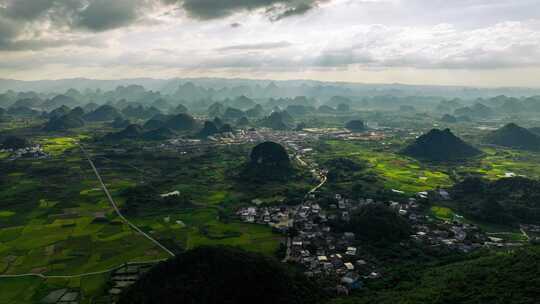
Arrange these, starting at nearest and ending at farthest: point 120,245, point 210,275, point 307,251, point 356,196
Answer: point 210,275
point 307,251
point 120,245
point 356,196

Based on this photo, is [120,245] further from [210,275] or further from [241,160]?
[241,160]

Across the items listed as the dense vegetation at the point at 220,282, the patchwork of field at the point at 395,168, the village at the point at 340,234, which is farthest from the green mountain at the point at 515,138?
the dense vegetation at the point at 220,282

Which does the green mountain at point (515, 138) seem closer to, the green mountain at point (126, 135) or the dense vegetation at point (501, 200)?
the dense vegetation at point (501, 200)

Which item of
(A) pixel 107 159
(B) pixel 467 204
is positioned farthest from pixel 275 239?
(A) pixel 107 159

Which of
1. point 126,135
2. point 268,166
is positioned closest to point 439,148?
point 268,166

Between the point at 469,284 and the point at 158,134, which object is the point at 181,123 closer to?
the point at 158,134

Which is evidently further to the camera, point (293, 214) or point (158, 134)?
point (158, 134)
